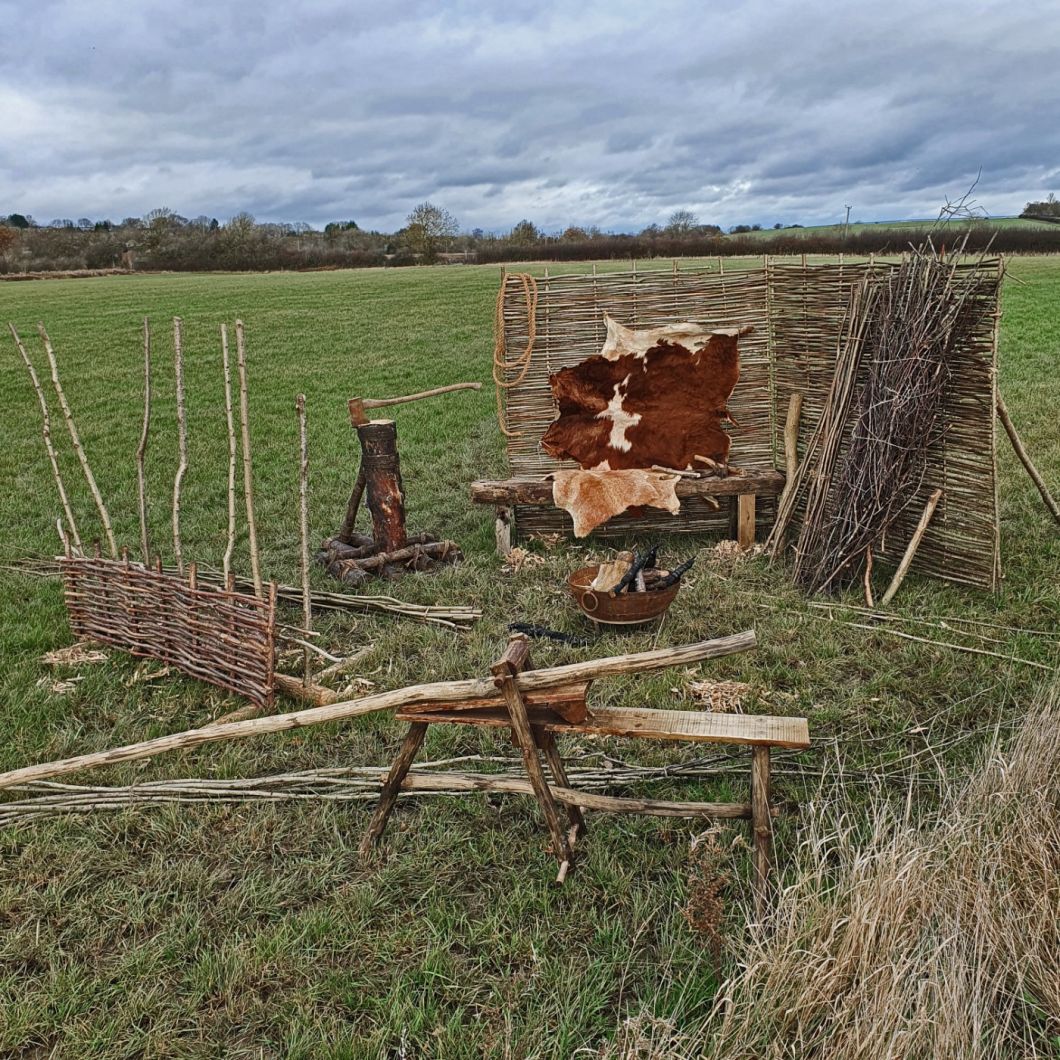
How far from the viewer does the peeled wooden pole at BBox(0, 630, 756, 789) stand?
2592mm

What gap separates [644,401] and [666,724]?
3.79 metres

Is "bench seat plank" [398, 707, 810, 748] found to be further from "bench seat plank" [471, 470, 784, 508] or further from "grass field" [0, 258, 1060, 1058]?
"bench seat plank" [471, 470, 784, 508]

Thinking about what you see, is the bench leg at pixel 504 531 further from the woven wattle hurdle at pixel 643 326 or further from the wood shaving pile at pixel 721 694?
the wood shaving pile at pixel 721 694

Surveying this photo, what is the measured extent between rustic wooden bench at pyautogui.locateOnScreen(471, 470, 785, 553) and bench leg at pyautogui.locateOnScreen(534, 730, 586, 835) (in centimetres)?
310

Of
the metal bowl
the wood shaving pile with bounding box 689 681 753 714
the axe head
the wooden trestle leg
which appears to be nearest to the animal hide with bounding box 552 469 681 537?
the metal bowl

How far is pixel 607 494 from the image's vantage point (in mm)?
5969

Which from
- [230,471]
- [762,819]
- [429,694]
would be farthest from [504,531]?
[762,819]

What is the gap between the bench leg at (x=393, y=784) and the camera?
299 centimetres

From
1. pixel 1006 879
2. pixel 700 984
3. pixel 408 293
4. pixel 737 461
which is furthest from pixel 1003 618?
pixel 408 293

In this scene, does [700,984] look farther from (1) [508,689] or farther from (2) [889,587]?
(2) [889,587]

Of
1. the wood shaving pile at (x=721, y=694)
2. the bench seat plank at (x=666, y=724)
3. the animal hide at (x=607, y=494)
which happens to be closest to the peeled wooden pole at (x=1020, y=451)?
the animal hide at (x=607, y=494)

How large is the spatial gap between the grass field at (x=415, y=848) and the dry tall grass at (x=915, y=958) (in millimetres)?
240

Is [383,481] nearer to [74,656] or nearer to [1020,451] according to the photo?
[74,656]

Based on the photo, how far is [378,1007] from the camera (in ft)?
8.23
